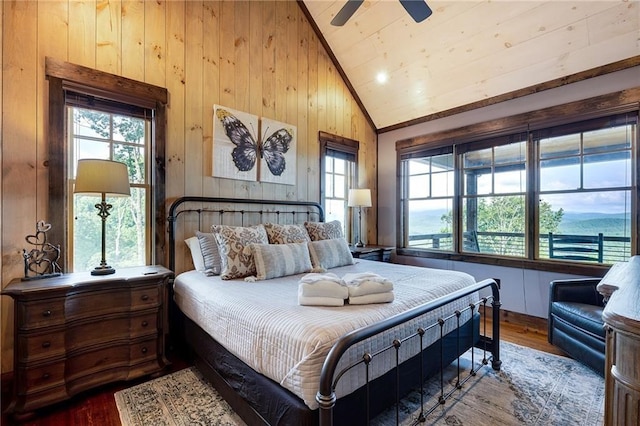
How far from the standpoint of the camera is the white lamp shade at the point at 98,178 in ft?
7.11

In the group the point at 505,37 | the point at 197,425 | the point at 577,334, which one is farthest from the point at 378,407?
the point at 505,37

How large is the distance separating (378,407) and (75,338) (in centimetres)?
202

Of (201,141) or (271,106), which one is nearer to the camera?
(201,141)

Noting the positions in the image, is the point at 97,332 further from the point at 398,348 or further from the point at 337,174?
the point at 337,174

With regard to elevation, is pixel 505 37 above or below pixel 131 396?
above

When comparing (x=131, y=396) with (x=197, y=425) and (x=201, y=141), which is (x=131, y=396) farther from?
(x=201, y=141)

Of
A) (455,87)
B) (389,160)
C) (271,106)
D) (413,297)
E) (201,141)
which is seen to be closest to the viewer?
(413,297)

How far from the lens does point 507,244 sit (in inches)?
151

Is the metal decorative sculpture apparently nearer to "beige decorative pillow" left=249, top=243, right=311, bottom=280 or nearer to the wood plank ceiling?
"beige decorative pillow" left=249, top=243, right=311, bottom=280

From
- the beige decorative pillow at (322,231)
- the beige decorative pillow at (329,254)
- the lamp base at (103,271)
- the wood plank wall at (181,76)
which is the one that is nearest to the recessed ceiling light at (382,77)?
the wood plank wall at (181,76)

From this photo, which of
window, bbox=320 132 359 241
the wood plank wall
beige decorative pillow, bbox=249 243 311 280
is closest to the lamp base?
the wood plank wall

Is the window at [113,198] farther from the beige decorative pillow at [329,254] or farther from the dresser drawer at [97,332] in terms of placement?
the beige decorative pillow at [329,254]

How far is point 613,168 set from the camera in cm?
314

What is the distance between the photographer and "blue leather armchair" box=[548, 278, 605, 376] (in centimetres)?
232
